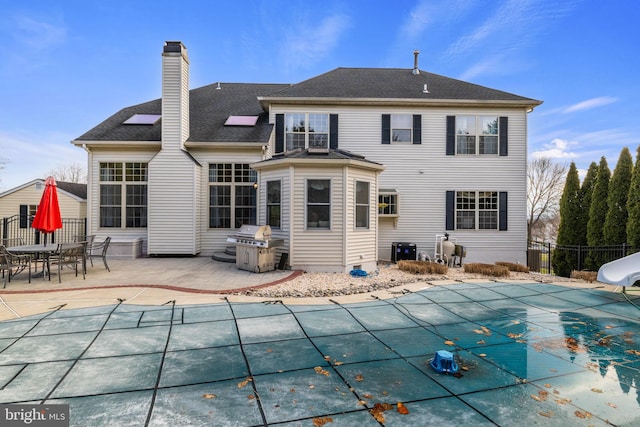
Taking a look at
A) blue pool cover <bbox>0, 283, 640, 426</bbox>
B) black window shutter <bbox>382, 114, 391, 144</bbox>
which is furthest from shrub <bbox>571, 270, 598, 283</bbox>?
black window shutter <bbox>382, 114, 391, 144</bbox>

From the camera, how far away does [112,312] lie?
5.14 meters

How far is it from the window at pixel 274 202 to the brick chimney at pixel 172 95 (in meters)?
4.14

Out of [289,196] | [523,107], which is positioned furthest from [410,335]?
[523,107]

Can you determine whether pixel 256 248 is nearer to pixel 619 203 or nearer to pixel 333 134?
pixel 333 134

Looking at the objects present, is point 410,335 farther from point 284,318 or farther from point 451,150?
point 451,150

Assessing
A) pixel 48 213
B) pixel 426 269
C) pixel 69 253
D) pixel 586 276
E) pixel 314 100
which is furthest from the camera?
pixel 314 100

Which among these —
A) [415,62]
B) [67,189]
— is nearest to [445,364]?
[415,62]

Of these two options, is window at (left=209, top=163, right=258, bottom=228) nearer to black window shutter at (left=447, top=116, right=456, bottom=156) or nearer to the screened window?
the screened window

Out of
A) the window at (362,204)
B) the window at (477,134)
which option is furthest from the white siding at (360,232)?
the window at (477,134)

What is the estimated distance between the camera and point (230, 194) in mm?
11797

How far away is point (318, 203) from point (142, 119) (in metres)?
8.71

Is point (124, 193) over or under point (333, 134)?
under

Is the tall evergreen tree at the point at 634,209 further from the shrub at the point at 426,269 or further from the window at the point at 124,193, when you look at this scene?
the window at the point at 124,193

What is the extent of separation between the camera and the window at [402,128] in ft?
40.5
